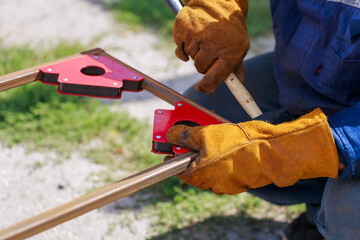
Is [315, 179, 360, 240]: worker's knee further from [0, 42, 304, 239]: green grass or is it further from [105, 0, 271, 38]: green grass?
[105, 0, 271, 38]: green grass

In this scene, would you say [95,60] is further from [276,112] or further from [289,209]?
[289,209]

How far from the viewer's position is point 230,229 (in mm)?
1973

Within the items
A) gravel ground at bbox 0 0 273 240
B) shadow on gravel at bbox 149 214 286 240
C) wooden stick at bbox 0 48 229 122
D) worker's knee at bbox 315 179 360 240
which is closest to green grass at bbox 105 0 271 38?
gravel ground at bbox 0 0 273 240

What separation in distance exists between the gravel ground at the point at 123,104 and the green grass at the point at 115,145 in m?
0.08

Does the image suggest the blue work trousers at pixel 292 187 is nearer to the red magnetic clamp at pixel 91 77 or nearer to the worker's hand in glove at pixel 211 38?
the worker's hand in glove at pixel 211 38

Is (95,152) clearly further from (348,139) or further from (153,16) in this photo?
(153,16)

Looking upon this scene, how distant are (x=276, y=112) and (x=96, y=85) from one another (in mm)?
687

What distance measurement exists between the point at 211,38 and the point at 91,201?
0.72 m

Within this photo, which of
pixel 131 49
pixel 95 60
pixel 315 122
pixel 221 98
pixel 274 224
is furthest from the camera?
pixel 131 49

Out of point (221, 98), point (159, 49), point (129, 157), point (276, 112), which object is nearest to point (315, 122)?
point (276, 112)

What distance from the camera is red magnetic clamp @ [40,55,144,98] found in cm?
149

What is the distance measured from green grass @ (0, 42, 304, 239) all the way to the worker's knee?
70 centimetres

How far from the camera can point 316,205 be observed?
1.81m

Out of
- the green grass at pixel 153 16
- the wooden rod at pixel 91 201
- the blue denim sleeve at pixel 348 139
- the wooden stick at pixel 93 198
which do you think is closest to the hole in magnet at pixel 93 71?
the wooden stick at pixel 93 198
